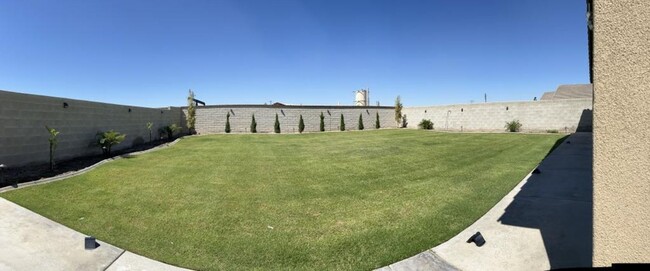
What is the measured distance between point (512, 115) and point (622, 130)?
85.8 feet

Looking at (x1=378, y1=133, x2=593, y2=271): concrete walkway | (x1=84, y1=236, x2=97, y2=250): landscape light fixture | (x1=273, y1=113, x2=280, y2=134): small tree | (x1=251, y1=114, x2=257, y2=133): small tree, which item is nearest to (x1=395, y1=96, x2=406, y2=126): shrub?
(x1=273, y1=113, x2=280, y2=134): small tree

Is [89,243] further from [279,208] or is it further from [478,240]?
[478,240]

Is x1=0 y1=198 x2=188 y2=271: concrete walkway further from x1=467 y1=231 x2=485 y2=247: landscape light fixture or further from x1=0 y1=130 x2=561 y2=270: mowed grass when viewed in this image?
x1=467 y1=231 x2=485 y2=247: landscape light fixture

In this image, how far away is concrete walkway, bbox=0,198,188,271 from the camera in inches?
137

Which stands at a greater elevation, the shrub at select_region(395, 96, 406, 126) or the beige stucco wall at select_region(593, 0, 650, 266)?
the shrub at select_region(395, 96, 406, 126)

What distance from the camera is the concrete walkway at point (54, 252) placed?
3471mm

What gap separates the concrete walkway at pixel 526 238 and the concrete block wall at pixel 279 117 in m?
24.6

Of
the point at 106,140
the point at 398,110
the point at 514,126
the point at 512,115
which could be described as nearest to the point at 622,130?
the point at 106,140

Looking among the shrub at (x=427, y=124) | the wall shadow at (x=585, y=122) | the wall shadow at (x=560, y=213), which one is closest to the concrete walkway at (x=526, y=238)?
the wall shadow at (x=560, y=213)

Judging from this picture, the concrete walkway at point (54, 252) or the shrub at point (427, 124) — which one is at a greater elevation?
the shrub at point (427, 124)

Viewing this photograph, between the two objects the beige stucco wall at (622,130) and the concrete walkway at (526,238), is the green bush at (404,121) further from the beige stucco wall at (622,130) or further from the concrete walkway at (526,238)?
the beige stucco wall at (622,130)

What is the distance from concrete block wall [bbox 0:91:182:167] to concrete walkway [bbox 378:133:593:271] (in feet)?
36.4

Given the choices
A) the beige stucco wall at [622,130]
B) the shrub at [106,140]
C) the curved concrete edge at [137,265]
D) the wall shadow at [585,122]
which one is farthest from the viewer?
the wall shadow at [585,122]

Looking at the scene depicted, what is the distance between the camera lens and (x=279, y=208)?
5.50 metres
